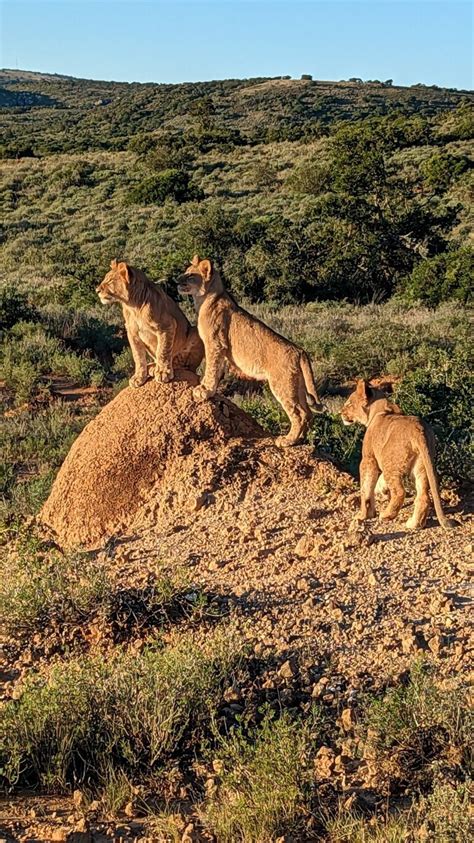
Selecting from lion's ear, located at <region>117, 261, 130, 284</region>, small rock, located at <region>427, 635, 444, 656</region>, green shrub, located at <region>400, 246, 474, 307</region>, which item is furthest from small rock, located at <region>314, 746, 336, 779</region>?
green shrub, located at <region>400, 246, 474, 307</region>

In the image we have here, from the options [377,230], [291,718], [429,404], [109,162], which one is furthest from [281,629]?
[109,162]

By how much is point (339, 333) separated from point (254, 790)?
15.9 meters

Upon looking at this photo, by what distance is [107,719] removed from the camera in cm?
488

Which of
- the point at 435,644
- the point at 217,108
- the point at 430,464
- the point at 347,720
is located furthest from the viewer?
the point at 217,108

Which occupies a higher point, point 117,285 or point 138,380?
point 117,285

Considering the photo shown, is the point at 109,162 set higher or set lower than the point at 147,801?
higher

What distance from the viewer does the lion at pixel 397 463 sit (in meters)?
6.30

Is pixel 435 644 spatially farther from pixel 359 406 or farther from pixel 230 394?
pixel 230 394

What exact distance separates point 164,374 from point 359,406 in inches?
68.2

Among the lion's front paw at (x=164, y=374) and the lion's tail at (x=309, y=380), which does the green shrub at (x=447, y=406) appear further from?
the lion's front paw at (x=164, y=374)

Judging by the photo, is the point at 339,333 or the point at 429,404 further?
the point at 339,333

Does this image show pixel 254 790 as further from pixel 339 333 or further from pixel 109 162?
pixel 109 162

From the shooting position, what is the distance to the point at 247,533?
6750mm

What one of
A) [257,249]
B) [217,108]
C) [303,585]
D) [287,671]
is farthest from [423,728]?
[217,108]
